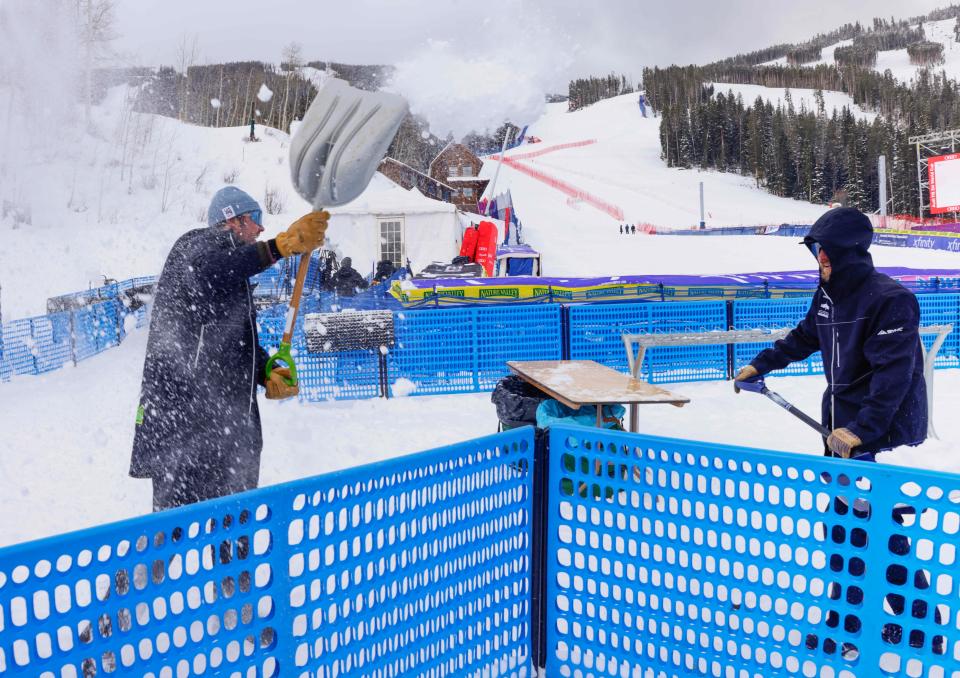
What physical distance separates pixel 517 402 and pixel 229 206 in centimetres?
318

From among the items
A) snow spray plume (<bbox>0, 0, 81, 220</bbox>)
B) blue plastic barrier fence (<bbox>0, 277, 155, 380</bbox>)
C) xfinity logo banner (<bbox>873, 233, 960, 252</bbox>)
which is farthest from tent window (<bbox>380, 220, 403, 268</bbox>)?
xfinity logo banner (<bbox>873, 233, 960, 252</bbox>)

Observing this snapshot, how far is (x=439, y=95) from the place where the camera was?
1912 cm

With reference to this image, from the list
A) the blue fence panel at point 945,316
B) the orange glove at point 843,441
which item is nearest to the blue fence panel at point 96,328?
the orange glove at point 843,441

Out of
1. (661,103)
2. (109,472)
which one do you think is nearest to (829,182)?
(661,103)

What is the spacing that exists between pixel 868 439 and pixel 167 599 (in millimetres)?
2432

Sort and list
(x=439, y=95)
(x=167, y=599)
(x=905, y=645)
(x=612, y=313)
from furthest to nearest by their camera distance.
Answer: (x=439, y=95), (x=612, y=313), (x=905, y=645), (x=167, y=599)

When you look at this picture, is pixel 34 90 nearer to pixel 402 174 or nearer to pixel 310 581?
pixel 402 174

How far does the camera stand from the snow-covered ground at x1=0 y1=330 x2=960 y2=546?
525 cm

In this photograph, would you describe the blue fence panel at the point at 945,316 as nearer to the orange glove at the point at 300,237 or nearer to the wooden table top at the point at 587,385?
the wooden table top at the point at 587,385

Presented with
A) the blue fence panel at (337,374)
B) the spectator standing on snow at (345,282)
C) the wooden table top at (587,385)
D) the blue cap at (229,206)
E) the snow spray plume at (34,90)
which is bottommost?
the blue fence panel at (337,374)

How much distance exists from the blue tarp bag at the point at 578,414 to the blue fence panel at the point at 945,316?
636 centimetres

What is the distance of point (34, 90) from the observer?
26.1 metres

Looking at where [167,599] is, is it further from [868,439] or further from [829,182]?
[829,182]

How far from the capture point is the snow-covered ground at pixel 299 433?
525 cm
